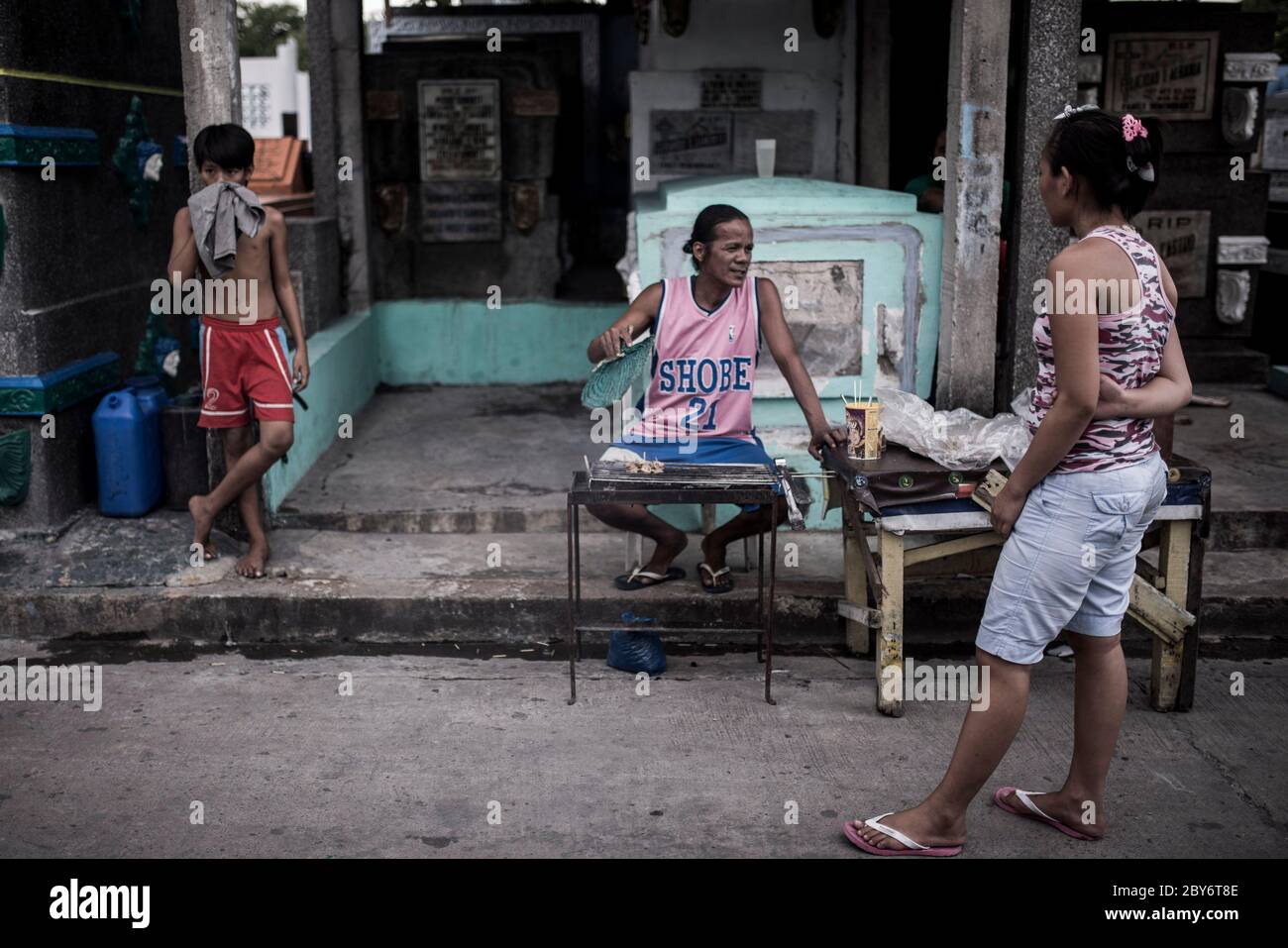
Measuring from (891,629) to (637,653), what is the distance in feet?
3.19

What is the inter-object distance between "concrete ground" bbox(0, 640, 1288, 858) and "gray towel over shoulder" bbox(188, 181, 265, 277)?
1658 mm

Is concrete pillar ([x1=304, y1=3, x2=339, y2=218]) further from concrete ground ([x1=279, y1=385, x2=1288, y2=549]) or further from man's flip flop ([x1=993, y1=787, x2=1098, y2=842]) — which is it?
man's flip flop ([x1=993, y1=787, x2=1098, y2=842])

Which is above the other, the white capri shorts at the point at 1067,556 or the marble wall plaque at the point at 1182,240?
the marble wall plaque at the point at 1182,240

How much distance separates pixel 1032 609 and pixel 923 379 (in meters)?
2.94

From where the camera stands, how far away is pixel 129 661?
5211mm

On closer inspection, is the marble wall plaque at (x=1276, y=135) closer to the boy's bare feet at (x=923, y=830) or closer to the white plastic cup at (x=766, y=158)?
the white plastic cup at (x=766, y=158)

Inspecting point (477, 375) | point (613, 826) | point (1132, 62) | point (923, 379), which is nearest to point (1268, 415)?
point (1132, 62)

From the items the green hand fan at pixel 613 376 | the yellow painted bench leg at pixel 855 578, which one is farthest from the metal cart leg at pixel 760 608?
the green hand fan at pixel 613 376

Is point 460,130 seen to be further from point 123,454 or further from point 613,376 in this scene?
point 613,376

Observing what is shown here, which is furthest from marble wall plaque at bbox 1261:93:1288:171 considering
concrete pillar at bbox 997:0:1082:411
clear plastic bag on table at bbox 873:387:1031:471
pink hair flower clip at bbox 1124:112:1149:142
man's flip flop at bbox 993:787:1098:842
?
man's flip flop at bbox 993:787:1098:842

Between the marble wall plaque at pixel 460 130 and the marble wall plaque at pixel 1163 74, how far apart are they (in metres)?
4.13

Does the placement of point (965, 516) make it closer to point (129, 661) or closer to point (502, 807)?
point (502, 807)

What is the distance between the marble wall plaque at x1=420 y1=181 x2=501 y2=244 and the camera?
369 inches

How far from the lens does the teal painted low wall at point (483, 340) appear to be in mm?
9281
